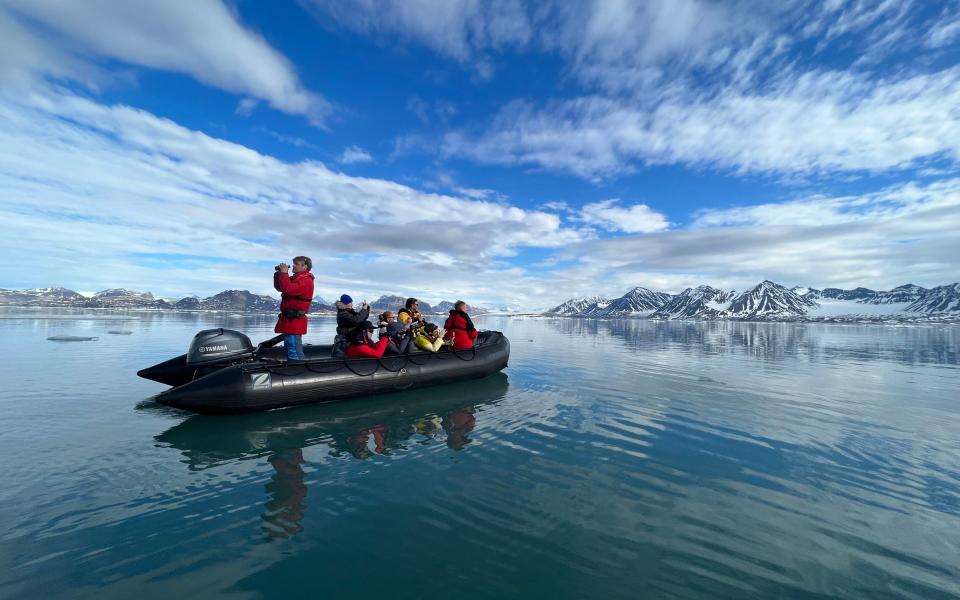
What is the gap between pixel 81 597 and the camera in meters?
3.64

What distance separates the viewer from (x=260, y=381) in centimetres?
962

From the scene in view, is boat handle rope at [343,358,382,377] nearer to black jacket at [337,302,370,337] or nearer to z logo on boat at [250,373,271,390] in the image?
black jacket at [337,302,370,337]

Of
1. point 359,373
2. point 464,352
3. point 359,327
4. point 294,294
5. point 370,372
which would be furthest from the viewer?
point 464,352

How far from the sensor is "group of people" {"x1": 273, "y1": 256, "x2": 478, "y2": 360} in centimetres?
1061

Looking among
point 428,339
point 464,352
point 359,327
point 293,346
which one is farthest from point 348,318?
point 464,352

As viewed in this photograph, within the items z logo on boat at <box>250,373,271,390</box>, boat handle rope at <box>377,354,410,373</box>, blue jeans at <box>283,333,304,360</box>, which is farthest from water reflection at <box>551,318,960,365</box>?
z logo on boat at <box>250,373,271,390</box>

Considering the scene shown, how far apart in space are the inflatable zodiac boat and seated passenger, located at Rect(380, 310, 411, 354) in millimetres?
512

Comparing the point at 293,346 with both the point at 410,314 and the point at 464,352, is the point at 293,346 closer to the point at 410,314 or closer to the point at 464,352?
the point at 410,314

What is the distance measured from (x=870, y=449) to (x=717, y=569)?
21.6 feet

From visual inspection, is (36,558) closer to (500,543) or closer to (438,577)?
(438,577)

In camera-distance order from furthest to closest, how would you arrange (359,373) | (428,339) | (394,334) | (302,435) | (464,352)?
(464,352)
(428,339)
(394,334)
(359,373)
(302,435)

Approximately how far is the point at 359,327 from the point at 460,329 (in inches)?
162

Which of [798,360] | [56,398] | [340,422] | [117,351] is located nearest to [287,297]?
[340,422]

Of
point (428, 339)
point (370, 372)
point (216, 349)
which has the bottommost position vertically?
point (370, 372)
